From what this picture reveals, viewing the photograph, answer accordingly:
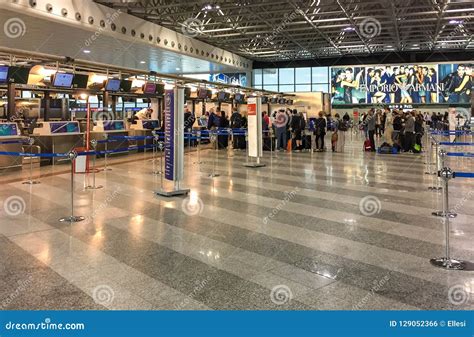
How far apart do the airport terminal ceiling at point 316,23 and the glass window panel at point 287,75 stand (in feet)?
17.4

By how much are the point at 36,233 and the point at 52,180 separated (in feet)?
16.7

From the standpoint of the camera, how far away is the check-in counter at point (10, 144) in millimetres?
12000

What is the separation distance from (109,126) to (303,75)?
2599 cm

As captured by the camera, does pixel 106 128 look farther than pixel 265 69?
No

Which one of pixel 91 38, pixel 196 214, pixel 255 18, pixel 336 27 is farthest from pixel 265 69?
pixel 196 214

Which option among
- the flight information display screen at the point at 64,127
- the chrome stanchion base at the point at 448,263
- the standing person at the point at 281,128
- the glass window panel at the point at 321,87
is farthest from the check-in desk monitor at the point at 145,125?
the glass window panel at the point at 321,87

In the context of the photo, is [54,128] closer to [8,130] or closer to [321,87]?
[8,130]

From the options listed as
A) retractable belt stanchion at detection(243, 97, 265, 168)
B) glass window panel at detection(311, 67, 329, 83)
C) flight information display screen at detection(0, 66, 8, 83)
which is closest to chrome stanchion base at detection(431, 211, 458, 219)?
retractable belt stanchion at detection(243, 97, 265, 168)

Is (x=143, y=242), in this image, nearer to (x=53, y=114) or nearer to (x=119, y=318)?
(x=119, y=318)

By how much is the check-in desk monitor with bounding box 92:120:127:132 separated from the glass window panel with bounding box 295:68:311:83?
2506 centimetres

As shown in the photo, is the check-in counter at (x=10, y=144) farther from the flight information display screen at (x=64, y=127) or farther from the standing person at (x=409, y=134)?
the standing person at (x=409, y=134)

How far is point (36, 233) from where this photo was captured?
5680 millimetres

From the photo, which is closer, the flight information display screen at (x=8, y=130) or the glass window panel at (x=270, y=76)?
the flight information display screen at (x=8, y=130)

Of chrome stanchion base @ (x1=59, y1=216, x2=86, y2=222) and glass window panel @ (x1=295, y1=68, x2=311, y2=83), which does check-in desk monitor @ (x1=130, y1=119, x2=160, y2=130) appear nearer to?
chrome stanchion base @ (x1=59, y1=216, x2=86, y2=222)
